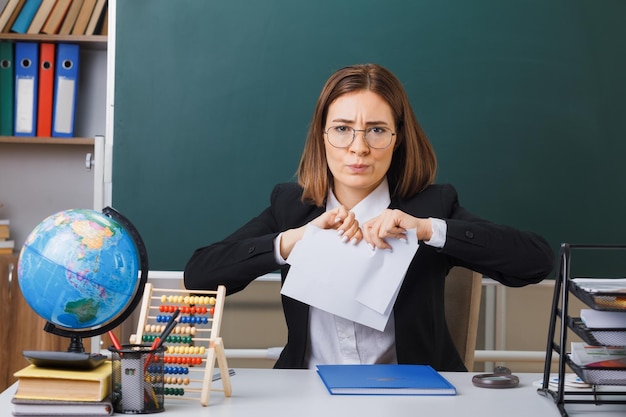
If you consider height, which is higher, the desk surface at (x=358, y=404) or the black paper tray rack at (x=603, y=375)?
the black paper tray rack at (x=603, y=375)

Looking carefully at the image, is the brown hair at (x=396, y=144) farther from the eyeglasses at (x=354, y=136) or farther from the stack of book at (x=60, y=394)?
the stack of book at (x=60, y=394)

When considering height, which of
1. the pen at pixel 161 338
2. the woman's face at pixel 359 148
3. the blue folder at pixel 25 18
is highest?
the blue folder at pixel 25 18

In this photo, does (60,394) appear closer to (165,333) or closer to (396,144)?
(165,333)

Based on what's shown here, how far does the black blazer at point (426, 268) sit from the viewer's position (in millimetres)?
2111

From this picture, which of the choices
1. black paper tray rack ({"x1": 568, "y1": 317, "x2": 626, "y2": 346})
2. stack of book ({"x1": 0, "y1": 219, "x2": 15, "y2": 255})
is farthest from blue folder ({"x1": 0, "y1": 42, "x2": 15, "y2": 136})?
black paper tray rack ({"x1": 568, "y1": 317, "x2": 626, "y2": 346})

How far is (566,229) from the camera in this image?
123 inches

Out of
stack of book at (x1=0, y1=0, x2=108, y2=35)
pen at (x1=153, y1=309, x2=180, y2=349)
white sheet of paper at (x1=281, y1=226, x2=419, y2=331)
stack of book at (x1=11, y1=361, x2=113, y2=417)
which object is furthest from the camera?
stack of book at (x1=0, y1=0, x2=108, y2=35)

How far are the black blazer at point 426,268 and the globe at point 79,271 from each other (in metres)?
0.57

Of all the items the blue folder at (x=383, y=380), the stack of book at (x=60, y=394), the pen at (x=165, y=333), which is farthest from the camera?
the blue folder at (x=383, y=380)

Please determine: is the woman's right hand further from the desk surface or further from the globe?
the globe

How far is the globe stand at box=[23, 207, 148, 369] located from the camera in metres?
1.44

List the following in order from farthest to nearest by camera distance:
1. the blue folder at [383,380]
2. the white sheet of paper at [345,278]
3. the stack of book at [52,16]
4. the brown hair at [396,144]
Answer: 1. the stack of book at [52,16]
2. the brown hair at [396,144]
3. the white sheet of paper at [345,278]
4. the blue folder at [383,380]

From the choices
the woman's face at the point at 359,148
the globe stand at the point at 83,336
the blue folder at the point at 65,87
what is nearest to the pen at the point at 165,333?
the globe stand at the point at 83,336

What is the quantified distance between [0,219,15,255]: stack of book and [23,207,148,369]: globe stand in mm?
2145
